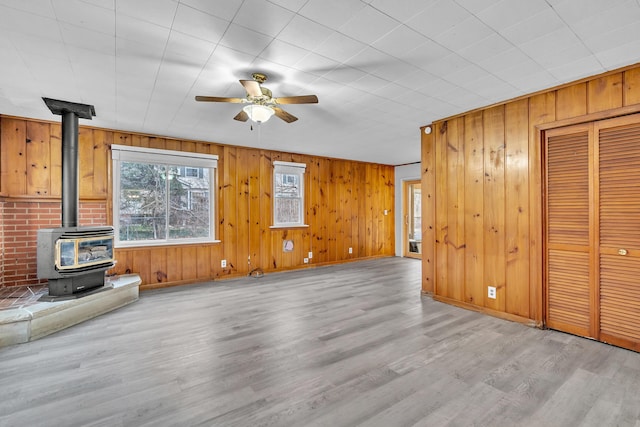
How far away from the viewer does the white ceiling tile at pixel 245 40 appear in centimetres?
196

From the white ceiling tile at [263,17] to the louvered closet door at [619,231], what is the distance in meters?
2.92

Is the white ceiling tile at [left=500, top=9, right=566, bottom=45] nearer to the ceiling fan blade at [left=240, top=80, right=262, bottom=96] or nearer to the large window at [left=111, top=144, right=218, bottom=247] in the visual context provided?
the ceiling fan blade at [left=240, top=80, right=262, bottom=96]

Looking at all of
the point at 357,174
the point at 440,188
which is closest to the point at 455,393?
the point at 440,188

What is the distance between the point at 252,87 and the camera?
239cm

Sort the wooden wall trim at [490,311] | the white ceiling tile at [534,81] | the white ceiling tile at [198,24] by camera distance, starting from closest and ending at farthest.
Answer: the white ceiling tile at [198,24]
the white ceiling tile at [534,81]
the wooden wall trim at [490,311]

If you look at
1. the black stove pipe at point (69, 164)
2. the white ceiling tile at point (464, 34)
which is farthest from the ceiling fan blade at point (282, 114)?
the black stove pipe at point (69, 164)

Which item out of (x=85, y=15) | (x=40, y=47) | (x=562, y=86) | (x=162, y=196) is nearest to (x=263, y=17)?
(x=85, y=15)

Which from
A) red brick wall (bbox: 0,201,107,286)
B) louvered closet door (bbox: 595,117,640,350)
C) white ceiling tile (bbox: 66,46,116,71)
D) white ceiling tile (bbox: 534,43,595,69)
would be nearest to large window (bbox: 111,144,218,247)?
red brick wall (bbox: 0,201,107,286)

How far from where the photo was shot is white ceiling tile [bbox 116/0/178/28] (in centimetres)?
169

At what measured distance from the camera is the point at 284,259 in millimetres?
5938

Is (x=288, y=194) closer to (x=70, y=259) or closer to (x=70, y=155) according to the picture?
(x=70, y=155)

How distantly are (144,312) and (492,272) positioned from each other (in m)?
4.13

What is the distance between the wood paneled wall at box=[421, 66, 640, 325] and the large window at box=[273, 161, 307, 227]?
2.76m

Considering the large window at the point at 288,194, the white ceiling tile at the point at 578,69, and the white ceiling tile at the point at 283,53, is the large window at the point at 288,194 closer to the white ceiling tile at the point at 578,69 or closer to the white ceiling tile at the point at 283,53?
the white ceiling tile at the point at 283,53
